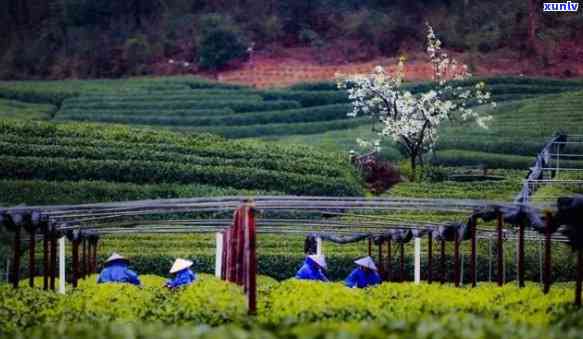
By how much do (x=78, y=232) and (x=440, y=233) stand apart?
26.0 feet

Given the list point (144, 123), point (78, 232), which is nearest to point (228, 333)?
point (78, 232)

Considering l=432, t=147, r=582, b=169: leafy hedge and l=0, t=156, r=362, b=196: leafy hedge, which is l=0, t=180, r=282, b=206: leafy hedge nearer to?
l=0, t=156, r=362, b=196: leafy hedge

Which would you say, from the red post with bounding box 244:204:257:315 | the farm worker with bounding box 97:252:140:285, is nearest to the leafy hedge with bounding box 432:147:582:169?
the farm worker with bounding box 97:252:140:285

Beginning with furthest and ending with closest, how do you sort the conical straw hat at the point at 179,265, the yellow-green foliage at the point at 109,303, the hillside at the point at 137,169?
the hillside at the point at 137,169
the conical straw hat at the point at 179,265
the yellow-green foliage at the point at 109,303

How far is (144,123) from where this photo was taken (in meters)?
65.4

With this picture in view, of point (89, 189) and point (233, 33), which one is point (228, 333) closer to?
point (89, 189)

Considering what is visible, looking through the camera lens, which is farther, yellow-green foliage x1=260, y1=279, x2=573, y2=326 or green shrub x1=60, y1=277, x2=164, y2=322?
green shrub x1=60, y1=277, x2=164, y2=322

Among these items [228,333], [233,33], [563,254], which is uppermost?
[233,33]

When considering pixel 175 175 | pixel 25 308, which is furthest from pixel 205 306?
pixel 175 175

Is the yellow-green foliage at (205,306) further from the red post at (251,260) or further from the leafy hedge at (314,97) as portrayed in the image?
the leafy hedge at (314,97)

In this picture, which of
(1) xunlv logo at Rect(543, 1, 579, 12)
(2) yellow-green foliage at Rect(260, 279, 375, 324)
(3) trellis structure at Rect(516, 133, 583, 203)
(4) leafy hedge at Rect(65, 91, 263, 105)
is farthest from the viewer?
(4) leafy hedge at Rect(65, 91, 263, 105)

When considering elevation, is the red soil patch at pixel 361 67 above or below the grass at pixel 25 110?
above

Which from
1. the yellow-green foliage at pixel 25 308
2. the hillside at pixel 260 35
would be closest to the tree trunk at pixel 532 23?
the hillside at pixel 260 35

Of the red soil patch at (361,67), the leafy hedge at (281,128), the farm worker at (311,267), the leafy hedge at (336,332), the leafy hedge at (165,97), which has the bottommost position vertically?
the farm worker at (311,267)
